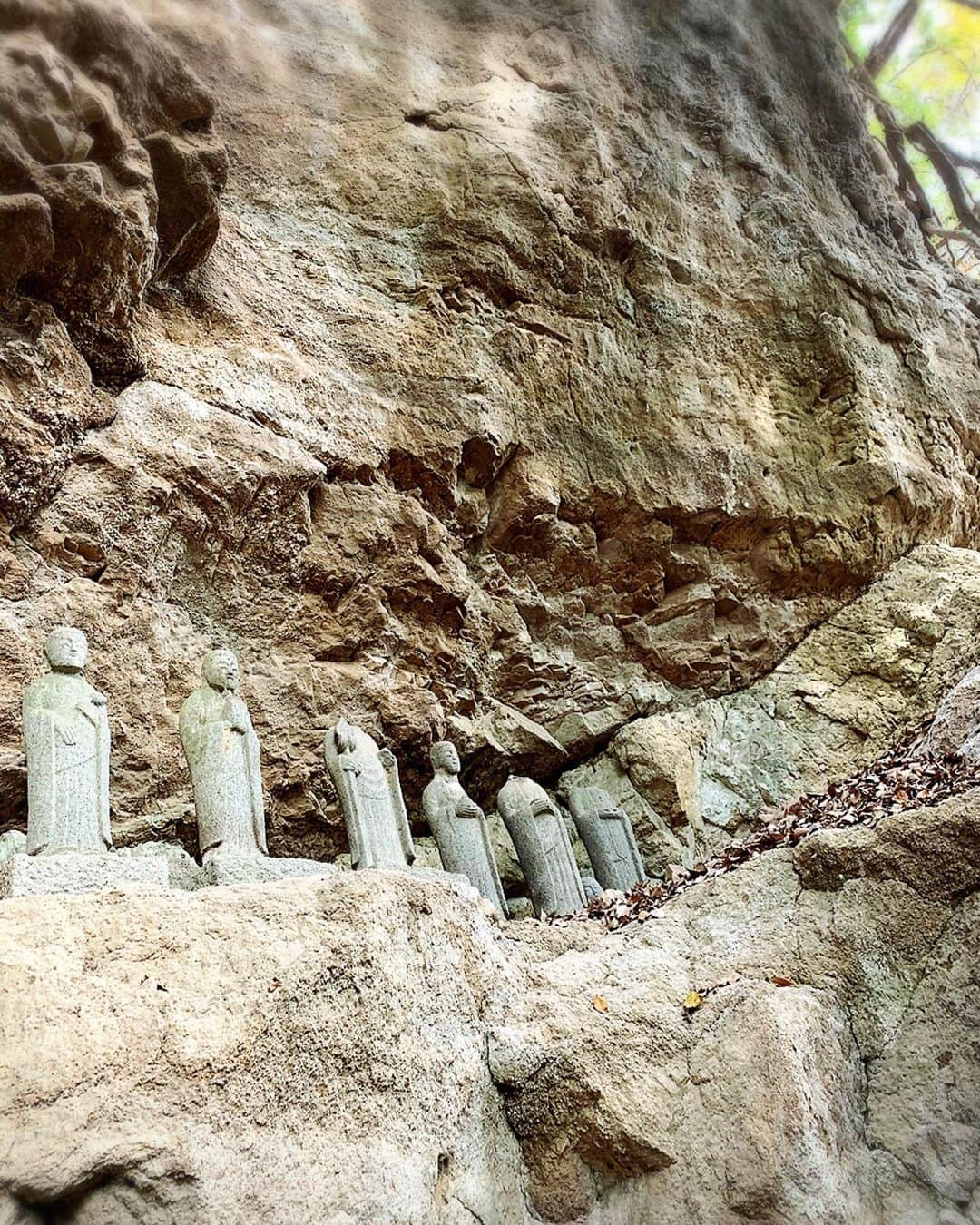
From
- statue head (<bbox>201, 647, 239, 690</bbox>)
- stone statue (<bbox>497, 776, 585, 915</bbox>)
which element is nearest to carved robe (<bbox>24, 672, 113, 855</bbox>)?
statue head (<bbox>201, 647, 239, 690</bbox>)

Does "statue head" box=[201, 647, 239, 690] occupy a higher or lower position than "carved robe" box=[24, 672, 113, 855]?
lower

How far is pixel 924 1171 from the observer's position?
4.37 meters

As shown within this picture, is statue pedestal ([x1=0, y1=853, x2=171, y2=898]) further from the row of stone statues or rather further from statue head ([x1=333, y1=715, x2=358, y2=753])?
statue head ([x1=333, y1=715, x2=358, y2=753])

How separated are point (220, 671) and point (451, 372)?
532 cm

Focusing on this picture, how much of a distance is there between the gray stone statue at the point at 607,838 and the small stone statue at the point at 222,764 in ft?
13.1

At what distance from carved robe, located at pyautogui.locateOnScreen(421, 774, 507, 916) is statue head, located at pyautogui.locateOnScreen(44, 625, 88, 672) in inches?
129

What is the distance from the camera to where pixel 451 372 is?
11.3 meters

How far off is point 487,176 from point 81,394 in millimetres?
6538

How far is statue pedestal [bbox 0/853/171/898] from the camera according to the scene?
4.95 meters

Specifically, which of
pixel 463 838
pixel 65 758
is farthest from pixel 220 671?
pixel 463 838

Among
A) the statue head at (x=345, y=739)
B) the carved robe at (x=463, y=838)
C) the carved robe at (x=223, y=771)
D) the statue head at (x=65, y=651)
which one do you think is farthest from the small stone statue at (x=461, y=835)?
the statue head at (x=65, y=651)

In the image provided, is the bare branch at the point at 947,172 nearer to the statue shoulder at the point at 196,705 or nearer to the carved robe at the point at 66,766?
the statue shoulder at the point at 196,705

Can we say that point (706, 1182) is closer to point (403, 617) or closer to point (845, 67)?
point (403, 617)

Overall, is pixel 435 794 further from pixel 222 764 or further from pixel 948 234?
pixel 948 234
